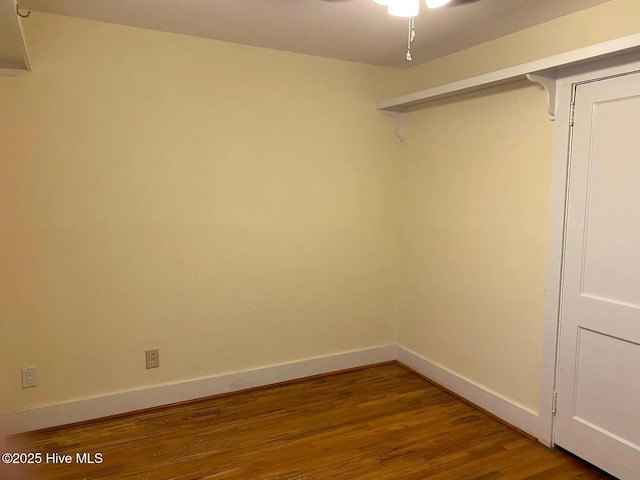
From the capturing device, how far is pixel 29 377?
8.98 feet

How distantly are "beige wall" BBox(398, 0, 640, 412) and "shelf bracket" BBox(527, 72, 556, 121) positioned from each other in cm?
8

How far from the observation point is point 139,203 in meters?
2.92

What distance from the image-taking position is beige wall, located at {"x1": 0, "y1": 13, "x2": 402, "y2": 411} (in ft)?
8.82

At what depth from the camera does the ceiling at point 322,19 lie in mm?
2424

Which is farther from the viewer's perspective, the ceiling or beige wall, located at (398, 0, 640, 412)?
beige wall, located at (398, 0, 640, 412)

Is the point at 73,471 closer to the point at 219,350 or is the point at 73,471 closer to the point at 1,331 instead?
the point at 1,331

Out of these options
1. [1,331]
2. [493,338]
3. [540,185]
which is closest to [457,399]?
[493,338]

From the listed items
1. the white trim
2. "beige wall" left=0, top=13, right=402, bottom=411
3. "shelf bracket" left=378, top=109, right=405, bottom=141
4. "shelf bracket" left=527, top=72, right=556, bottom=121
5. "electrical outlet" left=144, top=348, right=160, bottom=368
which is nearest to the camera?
the white trim

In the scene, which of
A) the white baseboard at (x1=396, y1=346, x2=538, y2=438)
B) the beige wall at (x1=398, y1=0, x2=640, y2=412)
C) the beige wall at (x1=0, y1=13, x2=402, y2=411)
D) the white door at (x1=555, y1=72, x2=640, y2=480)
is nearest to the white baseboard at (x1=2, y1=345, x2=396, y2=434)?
the beige wall at (x1=0, y1=13, x2=402, y2=411)

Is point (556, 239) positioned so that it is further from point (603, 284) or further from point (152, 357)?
point (152, 357)

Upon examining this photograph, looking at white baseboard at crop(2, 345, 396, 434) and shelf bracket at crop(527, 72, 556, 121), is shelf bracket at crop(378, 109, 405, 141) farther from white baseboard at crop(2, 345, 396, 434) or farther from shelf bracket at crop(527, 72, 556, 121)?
white baseboard at crop(2, 345, 396, 434)

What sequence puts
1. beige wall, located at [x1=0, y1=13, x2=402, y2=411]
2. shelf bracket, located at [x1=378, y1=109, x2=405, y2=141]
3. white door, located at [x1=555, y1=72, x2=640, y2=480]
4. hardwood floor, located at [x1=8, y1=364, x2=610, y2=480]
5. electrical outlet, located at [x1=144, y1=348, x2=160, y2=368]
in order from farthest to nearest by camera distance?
→ 1. shelf bracket, located at [x1=378, y1=109, x2=405, y2=141]
2. electrical outlet, located at [x1=144, y1=348, x2=160, y2=368]
3. beige wall, located at [x1=0, y1=13, x2=402, y2=411]
4. hardwood floor, located at [x1=8, y1=364, x2=610, y2=480]
5. white door, located at [x1=555, y1=72, x2=640, y2=480]

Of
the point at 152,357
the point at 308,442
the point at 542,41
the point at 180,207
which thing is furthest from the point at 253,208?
the point at 542,41

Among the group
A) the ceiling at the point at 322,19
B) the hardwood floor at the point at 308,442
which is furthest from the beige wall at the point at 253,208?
the hardwood floor at the point at 308,442
